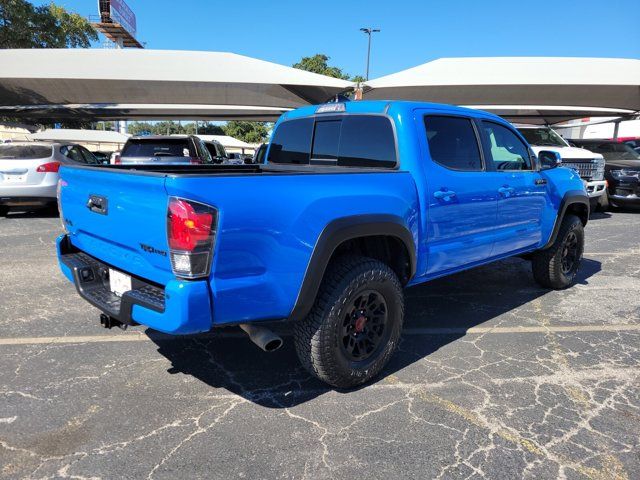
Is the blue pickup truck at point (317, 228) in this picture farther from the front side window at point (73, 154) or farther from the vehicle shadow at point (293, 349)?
the front side window at point (73, 154)

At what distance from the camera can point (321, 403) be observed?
2936 millimetres

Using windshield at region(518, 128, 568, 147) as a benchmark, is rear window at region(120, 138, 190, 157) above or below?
below

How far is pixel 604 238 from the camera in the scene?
8695 millimetres

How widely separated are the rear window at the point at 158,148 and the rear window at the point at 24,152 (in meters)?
1.48

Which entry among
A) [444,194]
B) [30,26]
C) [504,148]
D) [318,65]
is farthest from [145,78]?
[318,65]

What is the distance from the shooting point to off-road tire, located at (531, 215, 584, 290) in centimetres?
515

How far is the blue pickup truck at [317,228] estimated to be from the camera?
2.35 metres

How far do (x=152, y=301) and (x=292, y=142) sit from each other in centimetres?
236

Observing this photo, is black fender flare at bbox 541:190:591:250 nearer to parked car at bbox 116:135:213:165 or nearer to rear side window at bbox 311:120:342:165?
rear side window at bbox 311:120:342:165

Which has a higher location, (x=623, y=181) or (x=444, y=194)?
(x=444, y=194)

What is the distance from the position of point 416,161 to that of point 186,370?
7.14 ft

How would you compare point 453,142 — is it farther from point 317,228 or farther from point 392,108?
point 317,228

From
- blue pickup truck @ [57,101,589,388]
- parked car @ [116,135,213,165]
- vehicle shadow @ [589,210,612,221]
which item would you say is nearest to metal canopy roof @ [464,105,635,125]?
vehicle shadow @ [589,210,612,221]

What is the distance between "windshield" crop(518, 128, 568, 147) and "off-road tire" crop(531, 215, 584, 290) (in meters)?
6.60
